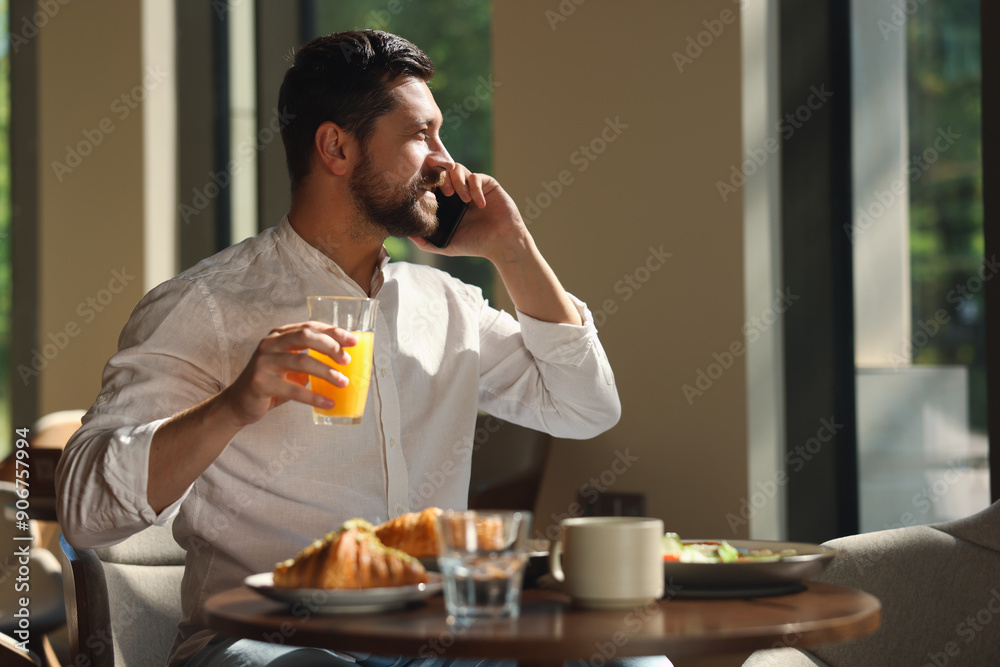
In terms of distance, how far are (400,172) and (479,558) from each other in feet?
3.05

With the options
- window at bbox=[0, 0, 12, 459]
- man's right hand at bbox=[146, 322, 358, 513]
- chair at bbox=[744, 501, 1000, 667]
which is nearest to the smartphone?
man's right hand at bbox=[146, 322, 358, 513]

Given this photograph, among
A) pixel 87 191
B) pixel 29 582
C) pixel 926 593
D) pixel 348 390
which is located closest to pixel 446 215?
pixel 348 390

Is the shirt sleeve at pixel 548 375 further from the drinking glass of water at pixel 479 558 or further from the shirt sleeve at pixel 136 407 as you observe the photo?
the drinking glass of water at pixel 479 558

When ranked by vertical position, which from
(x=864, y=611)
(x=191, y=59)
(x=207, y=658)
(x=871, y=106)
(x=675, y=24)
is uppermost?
(x=191, y=59)

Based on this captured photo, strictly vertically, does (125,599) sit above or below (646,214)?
below

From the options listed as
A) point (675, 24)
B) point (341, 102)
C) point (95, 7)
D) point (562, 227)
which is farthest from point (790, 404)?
point (95, 7)

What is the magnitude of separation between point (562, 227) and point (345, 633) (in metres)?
1.89

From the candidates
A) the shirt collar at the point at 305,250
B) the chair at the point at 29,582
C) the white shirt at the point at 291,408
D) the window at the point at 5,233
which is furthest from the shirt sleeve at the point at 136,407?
the window at the point at 5,233

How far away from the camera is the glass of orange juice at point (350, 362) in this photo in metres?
1.26

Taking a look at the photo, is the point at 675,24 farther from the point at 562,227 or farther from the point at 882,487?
the point at 882,487

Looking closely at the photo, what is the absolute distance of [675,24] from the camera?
8.05ft

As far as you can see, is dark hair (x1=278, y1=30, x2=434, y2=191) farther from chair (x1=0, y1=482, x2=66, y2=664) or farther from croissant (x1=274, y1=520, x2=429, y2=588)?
chair (x1=0, y1=482, x2=66, y2=664)

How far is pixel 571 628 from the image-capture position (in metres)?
0.88

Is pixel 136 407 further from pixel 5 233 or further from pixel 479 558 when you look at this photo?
pixel 5 233
